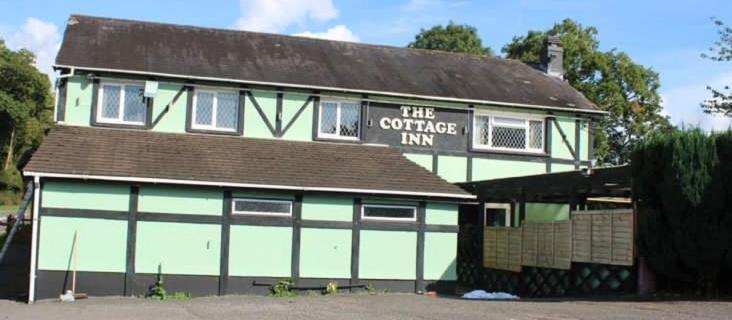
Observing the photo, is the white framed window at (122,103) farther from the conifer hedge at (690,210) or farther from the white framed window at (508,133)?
the conifer hedge at (690,210)

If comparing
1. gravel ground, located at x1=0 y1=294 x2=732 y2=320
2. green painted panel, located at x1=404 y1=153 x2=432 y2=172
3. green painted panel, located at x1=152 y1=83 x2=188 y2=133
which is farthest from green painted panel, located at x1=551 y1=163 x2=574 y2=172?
green painted panel, located at x1=152 y1=83 x2=188 y2=133

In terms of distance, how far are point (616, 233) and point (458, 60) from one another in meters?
11.2

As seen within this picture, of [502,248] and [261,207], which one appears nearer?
[261,207]

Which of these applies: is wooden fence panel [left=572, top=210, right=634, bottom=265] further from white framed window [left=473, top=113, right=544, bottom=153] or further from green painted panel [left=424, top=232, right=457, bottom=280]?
white framed window [left=473, top=113, right=544, bottom=153]

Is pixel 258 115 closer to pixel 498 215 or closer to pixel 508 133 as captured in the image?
pixel 508 133

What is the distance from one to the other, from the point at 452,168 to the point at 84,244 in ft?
34.1

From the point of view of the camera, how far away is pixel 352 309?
15.1 m

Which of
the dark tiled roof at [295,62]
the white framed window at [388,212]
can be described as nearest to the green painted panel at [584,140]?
the dark tiled roof at [295,62]

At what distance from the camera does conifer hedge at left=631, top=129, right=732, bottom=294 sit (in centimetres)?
1575

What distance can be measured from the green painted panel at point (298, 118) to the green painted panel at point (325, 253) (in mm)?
4162

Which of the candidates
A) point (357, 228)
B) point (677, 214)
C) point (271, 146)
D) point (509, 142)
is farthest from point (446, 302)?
point (509, 142)

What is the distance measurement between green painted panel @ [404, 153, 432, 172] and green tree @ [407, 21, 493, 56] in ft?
83.7

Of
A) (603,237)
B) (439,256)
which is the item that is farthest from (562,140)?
(603,237)

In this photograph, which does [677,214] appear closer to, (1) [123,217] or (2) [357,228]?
(2) [357,228]
